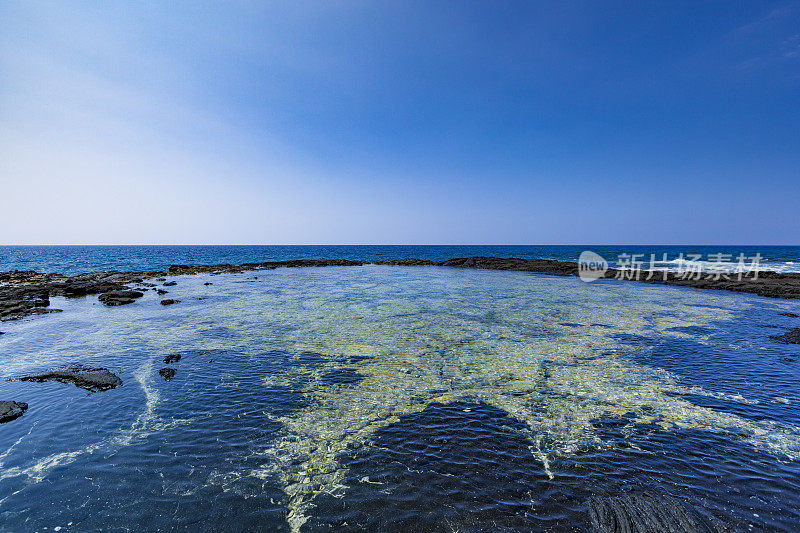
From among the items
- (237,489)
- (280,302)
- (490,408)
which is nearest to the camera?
(237,489)

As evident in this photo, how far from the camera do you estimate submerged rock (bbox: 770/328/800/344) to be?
56.0 ft

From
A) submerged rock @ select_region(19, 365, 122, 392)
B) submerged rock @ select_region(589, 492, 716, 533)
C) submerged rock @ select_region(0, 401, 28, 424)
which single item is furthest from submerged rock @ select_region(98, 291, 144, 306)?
submerged rock @ select_region(589, 492, 716, 533)

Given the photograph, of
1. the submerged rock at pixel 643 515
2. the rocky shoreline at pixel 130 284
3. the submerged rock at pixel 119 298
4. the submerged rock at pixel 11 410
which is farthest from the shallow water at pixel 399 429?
the rocky shoreline at pixel 130 284

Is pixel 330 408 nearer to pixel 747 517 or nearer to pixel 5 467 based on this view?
pixel 5 467

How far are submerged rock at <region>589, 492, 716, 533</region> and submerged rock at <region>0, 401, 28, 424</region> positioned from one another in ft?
50.0

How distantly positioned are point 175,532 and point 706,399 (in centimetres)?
1487

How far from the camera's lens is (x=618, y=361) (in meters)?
14.1

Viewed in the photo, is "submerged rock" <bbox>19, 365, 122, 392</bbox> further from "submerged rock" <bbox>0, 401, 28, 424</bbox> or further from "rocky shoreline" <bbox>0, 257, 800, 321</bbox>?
"rocky shoreline" <bbox>0, 257, 800, 321</bbox>

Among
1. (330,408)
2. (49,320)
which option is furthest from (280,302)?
(330,408)

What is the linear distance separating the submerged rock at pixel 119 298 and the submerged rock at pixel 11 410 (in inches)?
887

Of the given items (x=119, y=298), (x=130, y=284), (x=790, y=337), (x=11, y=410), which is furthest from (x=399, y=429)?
(x=130, y=284)

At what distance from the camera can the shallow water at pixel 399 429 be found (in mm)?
6105

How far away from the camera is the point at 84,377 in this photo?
12102 mm

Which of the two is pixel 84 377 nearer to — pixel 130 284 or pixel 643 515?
pixel 643 515
